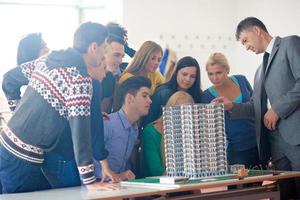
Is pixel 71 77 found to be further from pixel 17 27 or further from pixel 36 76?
pixel 17 27

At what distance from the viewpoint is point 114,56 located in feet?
12.4

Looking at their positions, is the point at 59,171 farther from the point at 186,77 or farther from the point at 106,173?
the point at 186,77

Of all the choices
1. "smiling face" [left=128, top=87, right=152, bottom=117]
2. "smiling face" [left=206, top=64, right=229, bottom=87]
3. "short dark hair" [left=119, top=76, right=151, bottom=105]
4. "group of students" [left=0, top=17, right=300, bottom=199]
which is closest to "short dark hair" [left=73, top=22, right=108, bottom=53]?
"group of students" [left=0, top=17, right=300, bottom=199]

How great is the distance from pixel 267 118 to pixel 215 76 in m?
0.52

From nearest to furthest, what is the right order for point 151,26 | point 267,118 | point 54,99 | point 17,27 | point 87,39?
point 54,99 → point 87,39 → point 267,118 → point 151,26 → point 17,27

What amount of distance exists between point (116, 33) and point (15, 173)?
1.23 m

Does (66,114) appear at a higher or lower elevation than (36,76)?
lower

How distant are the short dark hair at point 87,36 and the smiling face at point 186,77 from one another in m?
0.88

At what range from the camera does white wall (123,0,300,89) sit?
440 centimetres

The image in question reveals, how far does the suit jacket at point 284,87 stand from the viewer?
156 inches

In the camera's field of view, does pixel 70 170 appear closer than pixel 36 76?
No

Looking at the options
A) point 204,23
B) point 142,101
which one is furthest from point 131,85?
point 204,23

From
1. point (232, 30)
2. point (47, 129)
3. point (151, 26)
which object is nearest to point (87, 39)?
point (47, 129)

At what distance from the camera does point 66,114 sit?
3.16m
